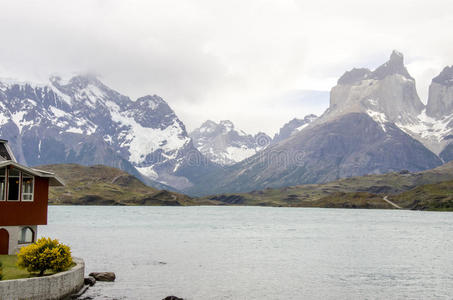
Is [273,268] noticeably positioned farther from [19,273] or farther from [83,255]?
[19,273]

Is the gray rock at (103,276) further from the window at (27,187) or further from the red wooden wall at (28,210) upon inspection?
the window at (27,187)

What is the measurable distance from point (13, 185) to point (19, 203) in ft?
6.79

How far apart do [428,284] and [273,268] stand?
23.7m

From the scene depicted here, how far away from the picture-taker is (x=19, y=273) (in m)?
42.5

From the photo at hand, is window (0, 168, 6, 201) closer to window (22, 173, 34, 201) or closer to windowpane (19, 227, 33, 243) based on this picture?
window (22, 173, 34, 201)

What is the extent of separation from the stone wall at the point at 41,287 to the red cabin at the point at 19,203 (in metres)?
11.0

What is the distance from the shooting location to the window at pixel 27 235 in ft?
183

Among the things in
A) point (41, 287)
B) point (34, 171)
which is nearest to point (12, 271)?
point (41, 287)

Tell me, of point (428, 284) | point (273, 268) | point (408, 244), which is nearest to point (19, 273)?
point (273, 268)

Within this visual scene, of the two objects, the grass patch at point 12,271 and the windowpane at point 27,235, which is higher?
the windowpane at point 27,235

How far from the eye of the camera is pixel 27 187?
54.2 m

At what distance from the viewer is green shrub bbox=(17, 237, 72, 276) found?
42.0m

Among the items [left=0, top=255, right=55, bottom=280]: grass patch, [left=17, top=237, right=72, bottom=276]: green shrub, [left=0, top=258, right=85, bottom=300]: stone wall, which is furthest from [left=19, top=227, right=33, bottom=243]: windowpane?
[left=17, top=237, right=72, bottom=276]: green shrub

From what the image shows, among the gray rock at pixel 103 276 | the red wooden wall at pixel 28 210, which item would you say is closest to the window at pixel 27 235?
the red wooden wall at pixel 28 210
